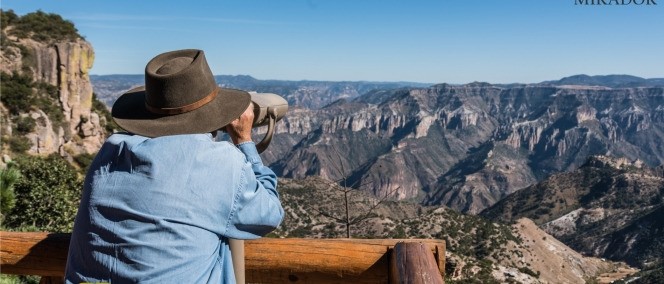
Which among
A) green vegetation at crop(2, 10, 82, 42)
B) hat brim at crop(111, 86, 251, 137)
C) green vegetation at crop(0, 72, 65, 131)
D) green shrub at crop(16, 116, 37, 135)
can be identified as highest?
green vegetation at crop(2, 10, 82, 42)

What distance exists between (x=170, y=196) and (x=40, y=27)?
4804 cm

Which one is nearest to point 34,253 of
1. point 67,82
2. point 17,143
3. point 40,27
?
point 17,143

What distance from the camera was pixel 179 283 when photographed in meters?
2.21

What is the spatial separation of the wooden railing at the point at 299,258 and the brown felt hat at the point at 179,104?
3.97ft

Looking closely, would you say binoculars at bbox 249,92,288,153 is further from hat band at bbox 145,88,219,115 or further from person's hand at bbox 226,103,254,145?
hat band at bbox 145,88,219,115

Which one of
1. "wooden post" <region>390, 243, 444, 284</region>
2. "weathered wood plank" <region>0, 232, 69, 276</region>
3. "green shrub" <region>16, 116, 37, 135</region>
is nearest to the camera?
"wooden post" <region>390, 243, 444, 284</region>

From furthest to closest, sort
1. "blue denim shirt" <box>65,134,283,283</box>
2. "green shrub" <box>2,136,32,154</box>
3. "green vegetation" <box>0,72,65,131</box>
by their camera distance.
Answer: "green vegetation" <box>0,72,65,131</box> < "green shrub" <box>2,136,32,154</box> < "blue denim shirt" <box>65,134,283,283</box>

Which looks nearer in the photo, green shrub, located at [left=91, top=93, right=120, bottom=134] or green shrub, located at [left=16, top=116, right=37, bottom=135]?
green shrub, located at [left=16, top=116, right=37, bottom=135]

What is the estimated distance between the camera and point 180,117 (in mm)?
2365

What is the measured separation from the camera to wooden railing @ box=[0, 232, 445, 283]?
3289mm

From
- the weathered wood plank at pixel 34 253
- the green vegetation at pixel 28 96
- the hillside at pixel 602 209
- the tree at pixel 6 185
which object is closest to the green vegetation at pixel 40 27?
the green vegetation at pixel 28 96

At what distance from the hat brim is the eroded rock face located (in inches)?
1460

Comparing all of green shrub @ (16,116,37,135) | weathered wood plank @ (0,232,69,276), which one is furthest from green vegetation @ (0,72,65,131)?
weathered wood plank @ (0,232,69,276)

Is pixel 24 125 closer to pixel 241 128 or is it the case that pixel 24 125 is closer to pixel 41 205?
pixel 41 205
